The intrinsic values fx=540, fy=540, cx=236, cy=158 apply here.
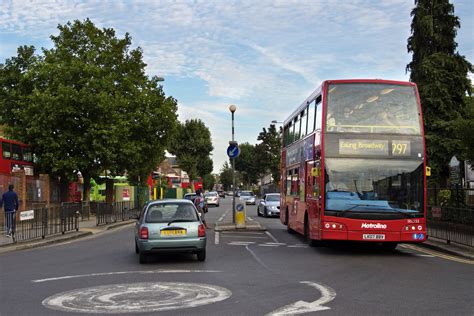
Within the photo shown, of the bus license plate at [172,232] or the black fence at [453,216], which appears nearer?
the bus license plate at [172,232]

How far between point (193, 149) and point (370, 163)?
69.4 metres

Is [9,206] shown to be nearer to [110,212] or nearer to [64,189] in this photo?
[110,212]

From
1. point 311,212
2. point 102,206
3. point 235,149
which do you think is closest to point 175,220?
point 311,212

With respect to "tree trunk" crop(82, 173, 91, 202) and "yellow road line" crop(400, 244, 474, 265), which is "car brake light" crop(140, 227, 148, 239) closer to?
"yellow road line" crop(400, 244, 474, 265)

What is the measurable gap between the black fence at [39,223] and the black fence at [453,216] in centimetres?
1265

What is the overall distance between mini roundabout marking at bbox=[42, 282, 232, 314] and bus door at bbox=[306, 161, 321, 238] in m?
5.43

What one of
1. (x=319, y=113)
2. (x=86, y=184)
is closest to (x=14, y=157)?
(x=86, y=184)

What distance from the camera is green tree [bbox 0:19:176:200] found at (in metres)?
30.4

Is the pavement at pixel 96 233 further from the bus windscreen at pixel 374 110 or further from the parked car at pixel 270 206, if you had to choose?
the parked car at pixel 270 206

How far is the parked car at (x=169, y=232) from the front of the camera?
37.9 ft

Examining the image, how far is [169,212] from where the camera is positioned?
12.1m

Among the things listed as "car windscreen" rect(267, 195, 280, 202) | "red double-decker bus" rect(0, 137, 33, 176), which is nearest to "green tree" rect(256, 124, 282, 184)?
"car windscreen" rect(267, 195, 280, 202)

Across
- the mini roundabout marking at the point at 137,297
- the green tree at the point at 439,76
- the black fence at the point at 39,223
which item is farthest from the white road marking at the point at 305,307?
the green tree at the point at 439,76

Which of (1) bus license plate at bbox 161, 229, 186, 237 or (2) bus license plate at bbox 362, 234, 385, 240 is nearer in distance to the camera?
(1) bus license plate at bbox 161, 229, 186, 237
